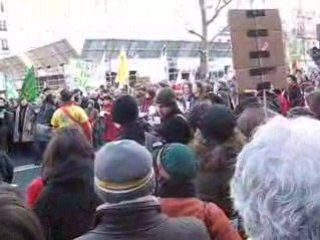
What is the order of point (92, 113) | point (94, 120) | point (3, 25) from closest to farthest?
1. point (94, 120)
2. point (92, 113)
3. point (3, 25)

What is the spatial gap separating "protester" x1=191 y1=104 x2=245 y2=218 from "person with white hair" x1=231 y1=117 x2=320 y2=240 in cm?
252

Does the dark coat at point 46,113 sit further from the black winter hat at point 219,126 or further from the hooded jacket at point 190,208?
the hooded jacket at point 190,208

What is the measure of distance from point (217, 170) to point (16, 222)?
2.66m

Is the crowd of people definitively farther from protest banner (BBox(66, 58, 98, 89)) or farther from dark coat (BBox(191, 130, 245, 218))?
protest banner (BBox(66, 58, 98, 89))

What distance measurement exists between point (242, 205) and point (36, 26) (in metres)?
61.4

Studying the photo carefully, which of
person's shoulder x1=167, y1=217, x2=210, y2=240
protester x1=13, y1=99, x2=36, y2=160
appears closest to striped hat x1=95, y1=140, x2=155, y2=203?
person's shoulder x1=167, y1=217, x2=210, y2=240

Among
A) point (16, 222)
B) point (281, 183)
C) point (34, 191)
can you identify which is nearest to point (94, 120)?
point (34, 191)

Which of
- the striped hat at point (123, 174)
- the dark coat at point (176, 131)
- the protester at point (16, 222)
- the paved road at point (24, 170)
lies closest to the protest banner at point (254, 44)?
the dark coat at point (176, 131)

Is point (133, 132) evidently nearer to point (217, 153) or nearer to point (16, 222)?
point (217, 153)

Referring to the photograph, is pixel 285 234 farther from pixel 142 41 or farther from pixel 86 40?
pixel 142 41

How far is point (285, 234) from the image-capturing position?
2.00 metres

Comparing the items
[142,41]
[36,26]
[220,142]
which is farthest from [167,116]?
[36,26]

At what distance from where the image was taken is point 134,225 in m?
2.94

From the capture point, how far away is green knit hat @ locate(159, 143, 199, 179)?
3898 millimetres
